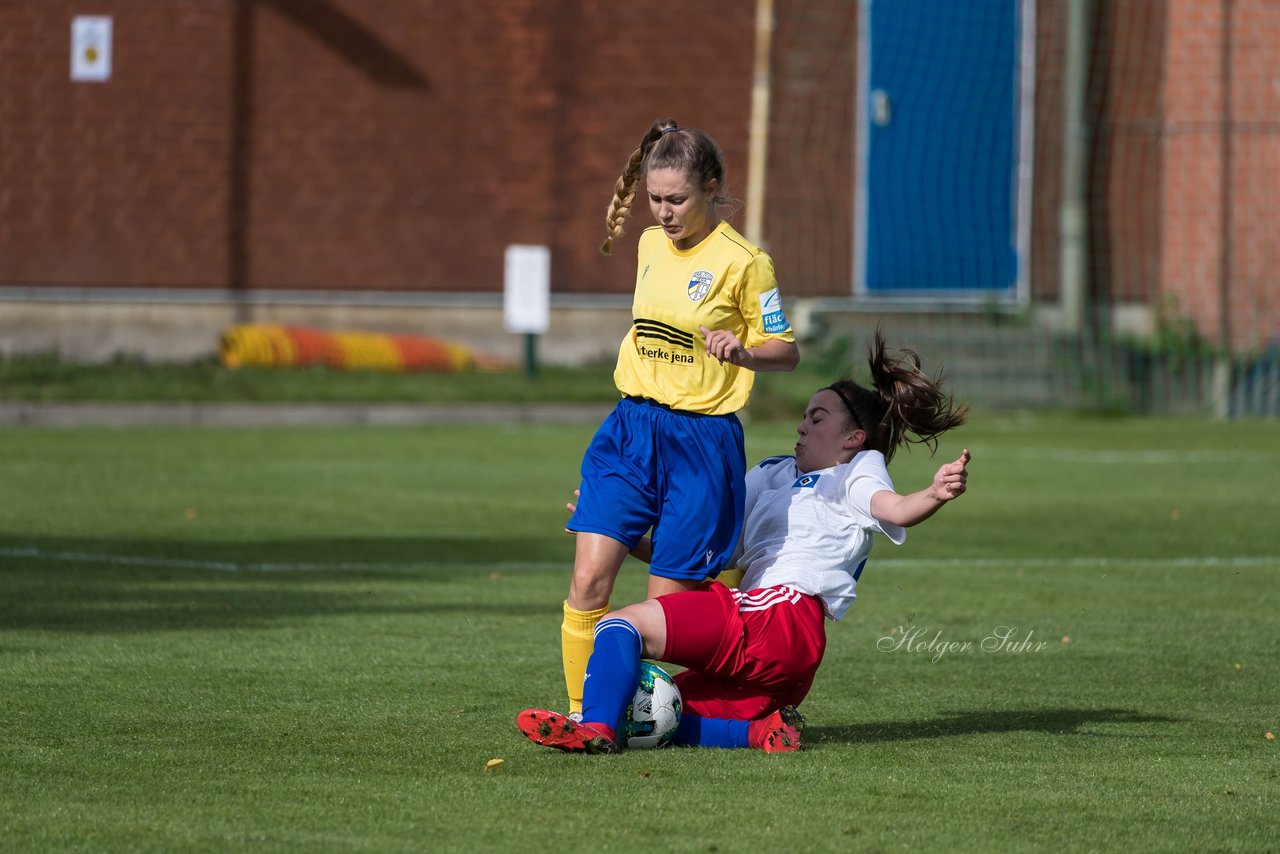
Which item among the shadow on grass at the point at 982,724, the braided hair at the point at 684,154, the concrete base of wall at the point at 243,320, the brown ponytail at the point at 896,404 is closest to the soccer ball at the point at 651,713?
the shadow on grass at the point at 982,724

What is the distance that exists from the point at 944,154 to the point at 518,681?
665 inches

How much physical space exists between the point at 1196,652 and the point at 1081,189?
14.9 metres

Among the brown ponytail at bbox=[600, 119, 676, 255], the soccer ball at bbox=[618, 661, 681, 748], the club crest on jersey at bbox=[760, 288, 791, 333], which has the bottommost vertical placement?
the soccer ball at bbox=[618, 661, 681, 748]

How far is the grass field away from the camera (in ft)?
14.8

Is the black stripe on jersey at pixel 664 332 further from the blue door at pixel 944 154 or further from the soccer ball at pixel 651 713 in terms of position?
the blue door at pixel 944 154

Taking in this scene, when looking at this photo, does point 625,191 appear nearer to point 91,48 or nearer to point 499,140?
point 499,140

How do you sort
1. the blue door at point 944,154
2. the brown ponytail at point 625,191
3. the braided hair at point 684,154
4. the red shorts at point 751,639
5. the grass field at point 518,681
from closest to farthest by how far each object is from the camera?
1. the grass field at point 518,681
2. the red shorts at point 751,639
3. the braided hair at point 684,154
4. the brown ponytail at point 625,191
5. the blue door at point 944,154

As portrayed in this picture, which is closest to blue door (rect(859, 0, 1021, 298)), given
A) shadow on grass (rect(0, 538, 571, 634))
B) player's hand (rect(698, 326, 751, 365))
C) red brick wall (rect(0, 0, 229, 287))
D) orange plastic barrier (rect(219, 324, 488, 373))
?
orange plastic barrier (rect(219, 324, 488, 373))

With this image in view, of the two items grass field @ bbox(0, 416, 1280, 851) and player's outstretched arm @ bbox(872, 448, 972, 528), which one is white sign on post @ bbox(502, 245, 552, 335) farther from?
player's outstretched arm @ bbox(872, 448, 972, 528)

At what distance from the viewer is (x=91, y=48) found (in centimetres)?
2153

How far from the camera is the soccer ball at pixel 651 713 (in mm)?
5355

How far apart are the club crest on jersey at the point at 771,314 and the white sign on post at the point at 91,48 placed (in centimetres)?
1737

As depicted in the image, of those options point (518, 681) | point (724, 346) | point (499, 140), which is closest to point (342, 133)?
point (499, 140)

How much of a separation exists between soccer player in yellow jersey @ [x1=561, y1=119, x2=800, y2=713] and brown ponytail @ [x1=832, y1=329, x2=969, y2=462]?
0.29 m
